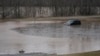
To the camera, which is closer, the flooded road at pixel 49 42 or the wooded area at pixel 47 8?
the flooded road at pixel 49 42

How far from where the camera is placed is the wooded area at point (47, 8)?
179 feet

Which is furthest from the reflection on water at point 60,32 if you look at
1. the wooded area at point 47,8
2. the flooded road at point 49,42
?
the wooded area at point 47,8

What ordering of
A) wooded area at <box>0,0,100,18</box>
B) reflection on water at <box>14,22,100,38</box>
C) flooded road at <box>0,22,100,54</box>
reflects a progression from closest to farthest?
flooded road at <box>0,22,100,54</box>, reflection on water at <box>14,22,100,38</box>, wooded area at <box>0,0,100,18</box>

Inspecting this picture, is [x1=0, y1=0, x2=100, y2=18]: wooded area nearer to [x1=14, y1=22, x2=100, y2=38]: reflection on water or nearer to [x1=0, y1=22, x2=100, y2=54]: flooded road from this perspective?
[x1=14, y1=22, x2=100, y2=38]: reflection on water

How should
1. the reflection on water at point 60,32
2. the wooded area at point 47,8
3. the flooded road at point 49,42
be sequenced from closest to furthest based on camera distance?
the flooded road at point 49,42 → the reflection on water at point 60,32 → the wooded area at point 47,8

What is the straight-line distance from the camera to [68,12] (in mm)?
57656

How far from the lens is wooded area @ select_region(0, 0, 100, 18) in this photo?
54537 millimetres

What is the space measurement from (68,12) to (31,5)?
6.89m

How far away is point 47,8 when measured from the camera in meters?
59.6

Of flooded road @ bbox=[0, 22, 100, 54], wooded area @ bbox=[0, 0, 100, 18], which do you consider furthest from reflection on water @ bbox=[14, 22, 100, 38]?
wooded area @ bbox=[0, 0, 100, 18]

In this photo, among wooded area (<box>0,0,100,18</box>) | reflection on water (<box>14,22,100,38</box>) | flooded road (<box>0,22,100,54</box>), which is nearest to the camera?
flooded road (<box>0,22,100,54</box>)

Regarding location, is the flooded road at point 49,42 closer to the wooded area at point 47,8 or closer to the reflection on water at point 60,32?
the reflection on water at point 60,32

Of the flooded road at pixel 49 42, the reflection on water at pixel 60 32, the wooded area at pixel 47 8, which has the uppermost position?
the flooded road at pixel 49 42

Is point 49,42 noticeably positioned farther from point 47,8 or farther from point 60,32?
point 47,8
